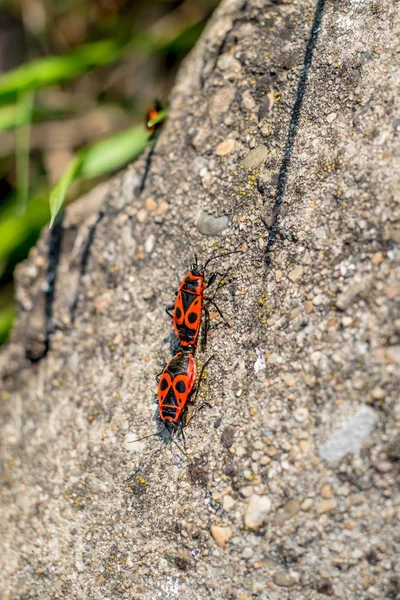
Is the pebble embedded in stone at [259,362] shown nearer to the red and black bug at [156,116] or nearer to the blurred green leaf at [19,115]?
the red and black bug at [156,116]

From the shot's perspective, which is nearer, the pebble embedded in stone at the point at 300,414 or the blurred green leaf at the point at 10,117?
the pebble embedded in stone at the point at 300,414

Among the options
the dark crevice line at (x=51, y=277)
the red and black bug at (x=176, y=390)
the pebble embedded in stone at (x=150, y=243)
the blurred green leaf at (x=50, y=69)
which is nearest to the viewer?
the red and black bug at (x=176, y=390)

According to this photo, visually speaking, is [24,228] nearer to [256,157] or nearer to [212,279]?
[212,279]

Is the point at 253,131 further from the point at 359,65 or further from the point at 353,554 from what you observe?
the point at 353,554

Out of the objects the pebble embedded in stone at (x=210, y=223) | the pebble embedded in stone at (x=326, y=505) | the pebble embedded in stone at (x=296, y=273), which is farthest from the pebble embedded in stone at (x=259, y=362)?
the pebble embedded in stone at (x=210, y=223)

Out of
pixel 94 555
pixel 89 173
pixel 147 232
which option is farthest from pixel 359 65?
pixel 94 555

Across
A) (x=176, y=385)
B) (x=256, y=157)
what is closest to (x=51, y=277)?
(x=176, y=385)

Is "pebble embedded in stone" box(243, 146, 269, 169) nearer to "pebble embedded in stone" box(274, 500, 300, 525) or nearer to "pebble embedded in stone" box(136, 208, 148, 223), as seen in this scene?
"pebble embedded in stone" box(136, 208, 148, 223)
